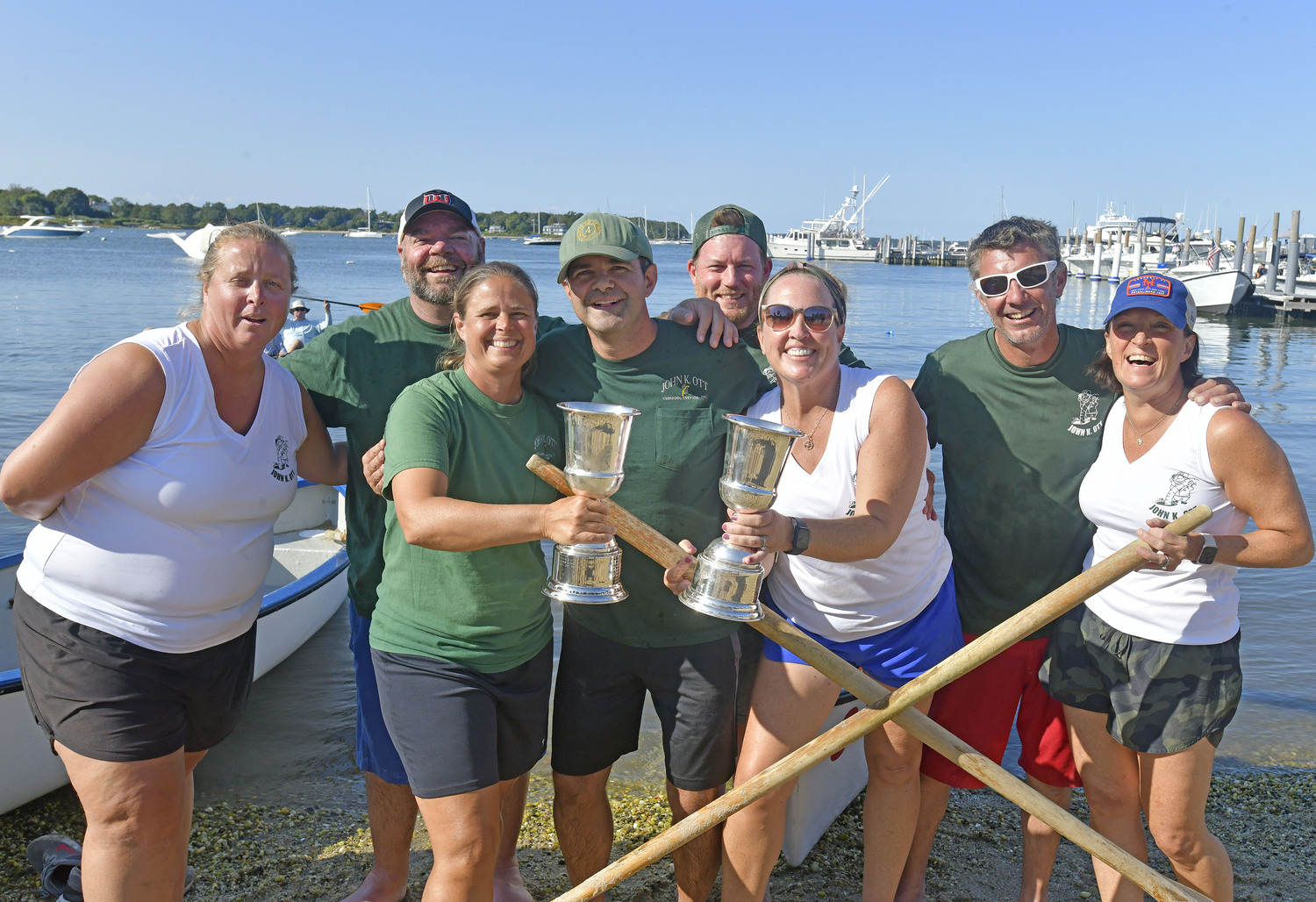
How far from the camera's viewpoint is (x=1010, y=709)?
398cm

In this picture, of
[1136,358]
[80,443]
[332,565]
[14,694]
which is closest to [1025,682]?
[1136,358]

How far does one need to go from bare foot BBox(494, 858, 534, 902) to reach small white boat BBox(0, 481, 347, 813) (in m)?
2.31

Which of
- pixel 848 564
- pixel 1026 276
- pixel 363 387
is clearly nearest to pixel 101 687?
pixel 363 387

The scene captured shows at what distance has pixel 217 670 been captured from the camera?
11.0ft

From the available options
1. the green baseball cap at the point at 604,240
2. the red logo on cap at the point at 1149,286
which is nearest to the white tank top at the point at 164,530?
the green baseball cap at the point at 604,240

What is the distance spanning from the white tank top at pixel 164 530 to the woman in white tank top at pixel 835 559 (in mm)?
1993

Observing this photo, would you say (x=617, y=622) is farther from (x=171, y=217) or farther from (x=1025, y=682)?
(x=171, y=217)

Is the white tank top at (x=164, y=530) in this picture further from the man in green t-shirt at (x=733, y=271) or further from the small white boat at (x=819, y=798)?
the small white boat at (x=819, y=798)

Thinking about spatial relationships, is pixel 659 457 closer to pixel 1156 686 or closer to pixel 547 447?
pixel 547 447

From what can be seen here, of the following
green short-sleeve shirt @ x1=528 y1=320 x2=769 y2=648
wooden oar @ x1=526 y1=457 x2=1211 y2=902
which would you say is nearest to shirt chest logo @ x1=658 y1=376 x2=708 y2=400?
green short-sleeve shirt @ x1=528 y1=320 x2=769 y2=648

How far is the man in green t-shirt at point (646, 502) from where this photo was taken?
355cm

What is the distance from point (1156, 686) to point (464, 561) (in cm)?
253

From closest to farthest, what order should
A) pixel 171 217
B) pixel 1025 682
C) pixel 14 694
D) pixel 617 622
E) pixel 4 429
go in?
pixel 617 622 < pixel 1025 682 < pixel 14 694 < pixel 4 429 < pixel 171 217

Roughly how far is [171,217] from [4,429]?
529 ft
